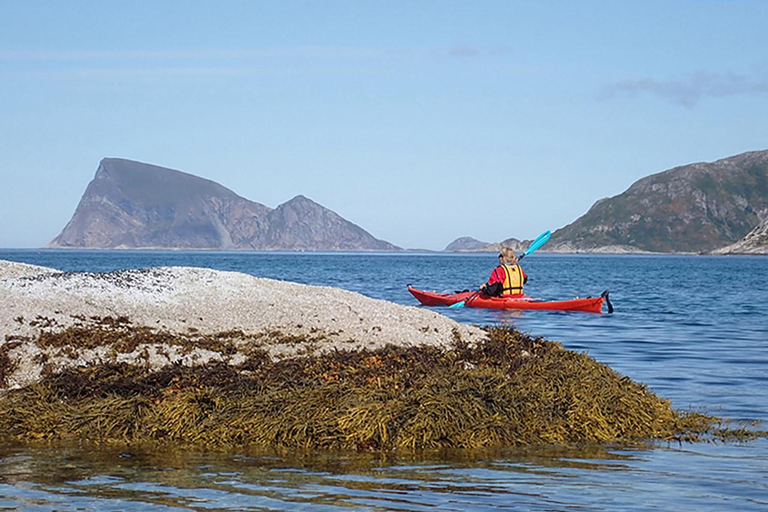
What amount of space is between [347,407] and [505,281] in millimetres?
21454

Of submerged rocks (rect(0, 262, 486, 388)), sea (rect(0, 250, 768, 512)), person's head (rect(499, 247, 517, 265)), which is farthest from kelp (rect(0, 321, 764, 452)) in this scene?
person's head (rect(499, 247, 517, 265))

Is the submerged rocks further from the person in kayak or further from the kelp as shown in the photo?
the person in kayak

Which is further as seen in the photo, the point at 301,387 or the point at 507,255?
the point at 507,255

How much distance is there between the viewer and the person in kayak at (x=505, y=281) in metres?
31.4

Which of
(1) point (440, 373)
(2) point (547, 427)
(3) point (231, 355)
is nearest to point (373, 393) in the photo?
(1) point (440, 373)

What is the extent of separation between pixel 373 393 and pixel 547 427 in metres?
2.15

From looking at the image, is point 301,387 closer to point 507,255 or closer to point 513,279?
point 507,255

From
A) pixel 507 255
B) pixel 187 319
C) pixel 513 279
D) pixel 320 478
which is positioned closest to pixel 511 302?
pixel 513 279

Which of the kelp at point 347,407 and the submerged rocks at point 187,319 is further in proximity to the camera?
the submerged rocks at point 187,319

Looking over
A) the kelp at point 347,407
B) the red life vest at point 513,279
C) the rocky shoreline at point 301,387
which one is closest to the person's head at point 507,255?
the red life vest at point 513,279

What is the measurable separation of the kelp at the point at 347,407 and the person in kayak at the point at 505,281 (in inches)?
717

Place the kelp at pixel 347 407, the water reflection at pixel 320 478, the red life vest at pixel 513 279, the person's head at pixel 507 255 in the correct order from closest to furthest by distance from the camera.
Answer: the water reflection at pixel 320 478 → the kelp at pixel 347 407 → the person's head at pixel 507 255 → the red life vest at pixel 513 279

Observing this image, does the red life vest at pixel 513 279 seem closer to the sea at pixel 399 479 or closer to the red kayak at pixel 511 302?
the red kayak at pixel 511 302

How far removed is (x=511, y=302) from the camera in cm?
3234
